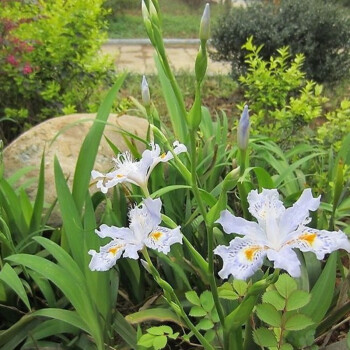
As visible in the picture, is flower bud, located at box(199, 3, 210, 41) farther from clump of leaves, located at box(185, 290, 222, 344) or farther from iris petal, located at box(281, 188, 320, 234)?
clump of leaves, located at box(185, 290, 222, 344)

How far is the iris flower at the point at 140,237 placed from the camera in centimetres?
105

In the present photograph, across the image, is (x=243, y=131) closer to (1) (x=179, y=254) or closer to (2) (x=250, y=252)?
(2) (x=250, y=252)

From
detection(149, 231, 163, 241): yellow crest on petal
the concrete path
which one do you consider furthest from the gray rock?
the concrete path

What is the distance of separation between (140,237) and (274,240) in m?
0.29

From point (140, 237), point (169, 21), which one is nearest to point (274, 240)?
point (140, 237)

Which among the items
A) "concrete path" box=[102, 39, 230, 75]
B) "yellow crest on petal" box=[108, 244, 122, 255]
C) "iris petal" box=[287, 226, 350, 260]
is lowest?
"concrete path" box=[102, 39, 230, 75]

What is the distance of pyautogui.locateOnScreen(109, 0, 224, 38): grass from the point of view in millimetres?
8977

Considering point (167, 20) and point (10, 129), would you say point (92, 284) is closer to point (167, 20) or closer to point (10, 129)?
point (10, 129)

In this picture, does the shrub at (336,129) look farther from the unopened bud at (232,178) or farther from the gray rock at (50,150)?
the unopened bud at (232,178)

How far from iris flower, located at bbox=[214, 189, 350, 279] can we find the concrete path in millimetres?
5093

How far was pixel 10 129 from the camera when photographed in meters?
3.71

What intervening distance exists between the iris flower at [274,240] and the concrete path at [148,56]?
5093mm

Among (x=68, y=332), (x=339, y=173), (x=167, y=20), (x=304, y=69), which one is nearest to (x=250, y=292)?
(x=339, y=173)

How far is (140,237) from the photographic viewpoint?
1086 mm
